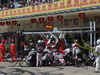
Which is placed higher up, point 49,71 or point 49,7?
point 49,7

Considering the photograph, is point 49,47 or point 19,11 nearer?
point 49,47

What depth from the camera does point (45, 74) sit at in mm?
8820

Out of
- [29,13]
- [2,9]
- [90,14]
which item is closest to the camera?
[90,14]

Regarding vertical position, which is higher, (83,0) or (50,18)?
(83,0)

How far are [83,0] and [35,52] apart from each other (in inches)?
250

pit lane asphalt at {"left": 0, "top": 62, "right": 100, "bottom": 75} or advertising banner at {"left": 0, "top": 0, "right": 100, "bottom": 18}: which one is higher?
advertising banner at {"left": 0, "top": 0, "right": 100, "bottom": 18}

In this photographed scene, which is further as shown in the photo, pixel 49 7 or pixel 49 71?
pixel 49 7

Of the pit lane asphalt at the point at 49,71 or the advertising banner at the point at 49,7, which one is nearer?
the pit lane asphalt at the point at 49,71

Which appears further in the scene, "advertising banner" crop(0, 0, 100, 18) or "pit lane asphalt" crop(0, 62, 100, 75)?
"advertising banner" crop(0, 0, 100, 18)

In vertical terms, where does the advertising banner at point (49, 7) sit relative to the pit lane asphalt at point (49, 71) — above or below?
above

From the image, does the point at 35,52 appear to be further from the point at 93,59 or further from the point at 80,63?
the point at 93,59

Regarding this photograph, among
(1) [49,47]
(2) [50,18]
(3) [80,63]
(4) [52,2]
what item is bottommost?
(3) [80,63]

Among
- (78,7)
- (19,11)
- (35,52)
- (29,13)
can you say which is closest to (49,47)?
(35,52)

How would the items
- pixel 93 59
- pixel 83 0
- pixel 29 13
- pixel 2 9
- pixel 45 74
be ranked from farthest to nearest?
pixel 2 9 < pixel 29 13 < pixel 83 0 < pixel 93 59 < pixel 45 74
